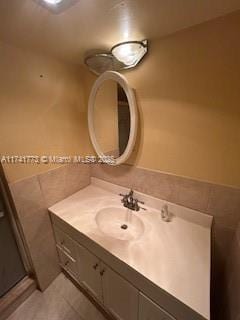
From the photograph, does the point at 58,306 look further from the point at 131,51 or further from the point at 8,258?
the point at 131,51

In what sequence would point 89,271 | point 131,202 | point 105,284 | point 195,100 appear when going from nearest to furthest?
point 195,100 < point 105,284 < point 89,271 < point 131,202

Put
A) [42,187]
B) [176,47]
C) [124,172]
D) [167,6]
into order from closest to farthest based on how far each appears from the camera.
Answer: [167,6] → [176,47] → [42,187] → [124,172]

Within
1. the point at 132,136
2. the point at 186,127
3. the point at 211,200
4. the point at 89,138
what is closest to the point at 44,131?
the point at 89,138

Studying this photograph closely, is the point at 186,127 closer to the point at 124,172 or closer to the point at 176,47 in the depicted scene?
the point at 176,47

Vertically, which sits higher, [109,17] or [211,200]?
[109,17]

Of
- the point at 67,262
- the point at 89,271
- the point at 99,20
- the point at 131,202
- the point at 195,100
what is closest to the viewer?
the point at 99,20

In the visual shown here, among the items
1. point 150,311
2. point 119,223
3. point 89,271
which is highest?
point 119,223

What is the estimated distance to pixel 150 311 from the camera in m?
0.78

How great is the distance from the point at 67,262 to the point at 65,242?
0.23m

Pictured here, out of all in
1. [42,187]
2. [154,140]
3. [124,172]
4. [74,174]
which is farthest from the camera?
[74,174]

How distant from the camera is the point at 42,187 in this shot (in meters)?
1.21

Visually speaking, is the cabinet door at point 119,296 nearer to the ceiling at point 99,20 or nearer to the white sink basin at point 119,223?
the white sink basin at point 119,223

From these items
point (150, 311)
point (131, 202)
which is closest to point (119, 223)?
point (131, 202)

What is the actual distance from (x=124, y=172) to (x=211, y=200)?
0.65m
